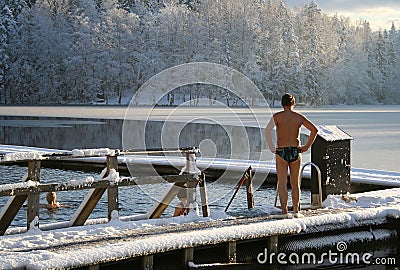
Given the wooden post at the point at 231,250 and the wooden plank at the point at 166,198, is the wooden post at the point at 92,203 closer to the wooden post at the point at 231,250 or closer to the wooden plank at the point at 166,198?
the wooden plank at the point at 166,198

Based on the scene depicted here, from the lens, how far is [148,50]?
8294 centimetres

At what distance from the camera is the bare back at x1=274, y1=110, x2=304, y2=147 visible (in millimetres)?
8234

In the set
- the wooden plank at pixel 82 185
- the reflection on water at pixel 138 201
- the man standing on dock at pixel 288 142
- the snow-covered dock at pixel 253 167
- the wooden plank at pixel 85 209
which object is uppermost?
the man standing on dock at pixel 288 142

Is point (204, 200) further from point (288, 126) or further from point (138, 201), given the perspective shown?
point (138, 201)

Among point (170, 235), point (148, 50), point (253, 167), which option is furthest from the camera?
point (148, 50)

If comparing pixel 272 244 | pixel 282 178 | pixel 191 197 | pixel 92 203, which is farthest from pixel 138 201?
pixel 272 244

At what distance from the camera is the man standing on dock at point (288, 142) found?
824 cm

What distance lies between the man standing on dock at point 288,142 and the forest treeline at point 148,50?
7002cm

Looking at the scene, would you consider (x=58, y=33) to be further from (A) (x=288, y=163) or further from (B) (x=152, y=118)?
(A) (x=288, y=163)

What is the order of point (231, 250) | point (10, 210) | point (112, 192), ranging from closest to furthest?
point (231, 250) → point (10, 210) → point (112, 192)

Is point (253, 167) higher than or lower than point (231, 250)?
lower

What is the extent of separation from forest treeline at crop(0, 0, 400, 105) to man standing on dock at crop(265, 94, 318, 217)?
2757 inches

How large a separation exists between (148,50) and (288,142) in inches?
2980

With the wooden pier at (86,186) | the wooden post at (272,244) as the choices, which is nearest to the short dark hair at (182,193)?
Answer: the wooden pier at (86,186)
